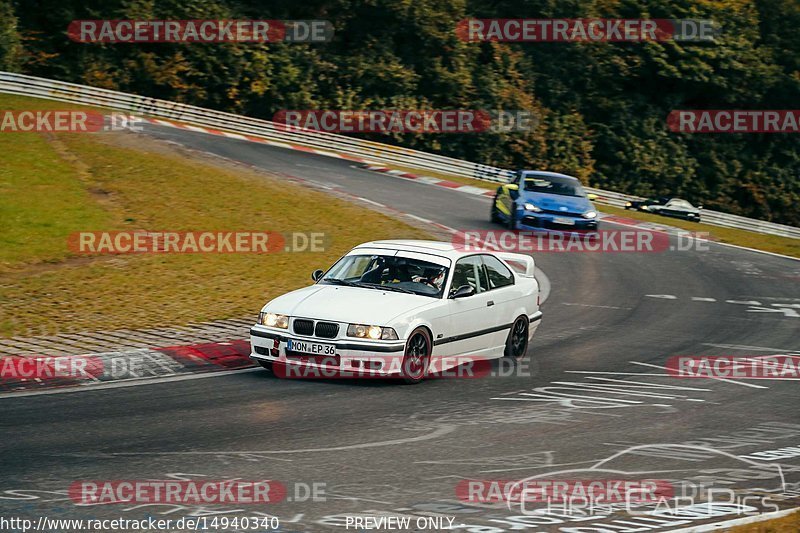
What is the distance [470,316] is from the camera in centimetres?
1274

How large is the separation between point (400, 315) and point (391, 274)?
4.08ft

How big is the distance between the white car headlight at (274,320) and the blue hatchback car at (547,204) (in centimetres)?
1556

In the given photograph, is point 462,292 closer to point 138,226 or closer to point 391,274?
point 391,274

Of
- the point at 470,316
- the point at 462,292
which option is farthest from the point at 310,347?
the point at 470,316

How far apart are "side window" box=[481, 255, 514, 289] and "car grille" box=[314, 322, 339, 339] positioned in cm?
265

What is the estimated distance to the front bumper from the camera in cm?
1138

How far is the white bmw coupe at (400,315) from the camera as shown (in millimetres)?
11461

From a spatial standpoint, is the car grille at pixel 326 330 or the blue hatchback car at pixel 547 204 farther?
the blue hatchback car at pixel 547 204

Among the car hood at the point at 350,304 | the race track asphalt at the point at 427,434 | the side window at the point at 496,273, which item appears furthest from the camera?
the side window at the point at 496,273

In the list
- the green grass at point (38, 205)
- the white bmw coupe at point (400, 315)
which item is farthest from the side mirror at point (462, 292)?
the green grass at point (38, 205)

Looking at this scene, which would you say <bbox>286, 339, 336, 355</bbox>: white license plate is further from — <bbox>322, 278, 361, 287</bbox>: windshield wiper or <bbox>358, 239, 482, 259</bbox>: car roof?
<bbox>358, 239, 482, 259</bbox>: car roof

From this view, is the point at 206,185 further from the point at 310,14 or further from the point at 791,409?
the point at 310,14

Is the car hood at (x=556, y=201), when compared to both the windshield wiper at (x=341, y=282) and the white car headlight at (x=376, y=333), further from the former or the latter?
the white car headlight at (x=376, y=333)

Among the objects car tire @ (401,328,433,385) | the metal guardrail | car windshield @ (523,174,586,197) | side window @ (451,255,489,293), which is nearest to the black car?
the metal guardrail
